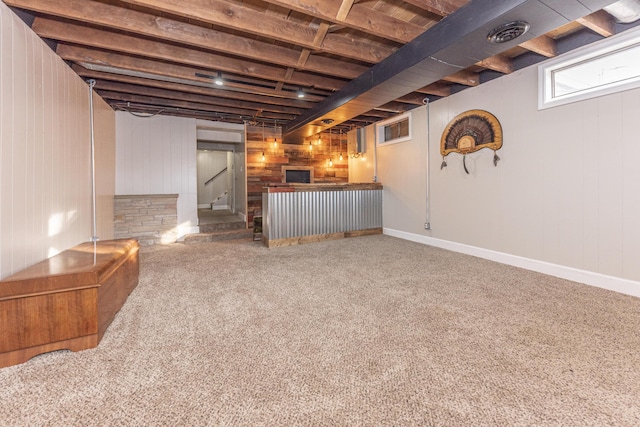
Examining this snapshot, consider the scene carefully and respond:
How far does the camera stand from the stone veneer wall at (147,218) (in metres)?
5.16

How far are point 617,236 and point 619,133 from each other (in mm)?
1054

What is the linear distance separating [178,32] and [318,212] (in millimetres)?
3592

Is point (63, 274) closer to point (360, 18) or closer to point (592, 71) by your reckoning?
point (360, 18)

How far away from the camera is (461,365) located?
5.27 ft

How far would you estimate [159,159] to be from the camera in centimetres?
569

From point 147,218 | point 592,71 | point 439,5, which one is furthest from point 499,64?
point 147,218

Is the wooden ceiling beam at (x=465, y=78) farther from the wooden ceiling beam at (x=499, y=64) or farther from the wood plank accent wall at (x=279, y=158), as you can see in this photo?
the wood plank accent wall at (x=279, y=158)

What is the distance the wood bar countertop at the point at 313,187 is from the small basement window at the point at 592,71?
3243mm

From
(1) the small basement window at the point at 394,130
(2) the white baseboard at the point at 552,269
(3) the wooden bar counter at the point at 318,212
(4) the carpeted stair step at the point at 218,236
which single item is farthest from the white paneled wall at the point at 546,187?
(4) the carpeted stair step at the point at 218,236

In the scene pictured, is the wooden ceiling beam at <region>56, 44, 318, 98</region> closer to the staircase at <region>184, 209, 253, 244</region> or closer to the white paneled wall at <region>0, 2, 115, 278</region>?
the white paneled wall at <region>0, 2, 115, 278</region>

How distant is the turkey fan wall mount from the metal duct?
Answer: 127 cm

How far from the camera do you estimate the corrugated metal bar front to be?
200 inches

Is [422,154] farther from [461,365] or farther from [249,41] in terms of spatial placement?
[461,365]

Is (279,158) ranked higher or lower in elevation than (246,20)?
lower
